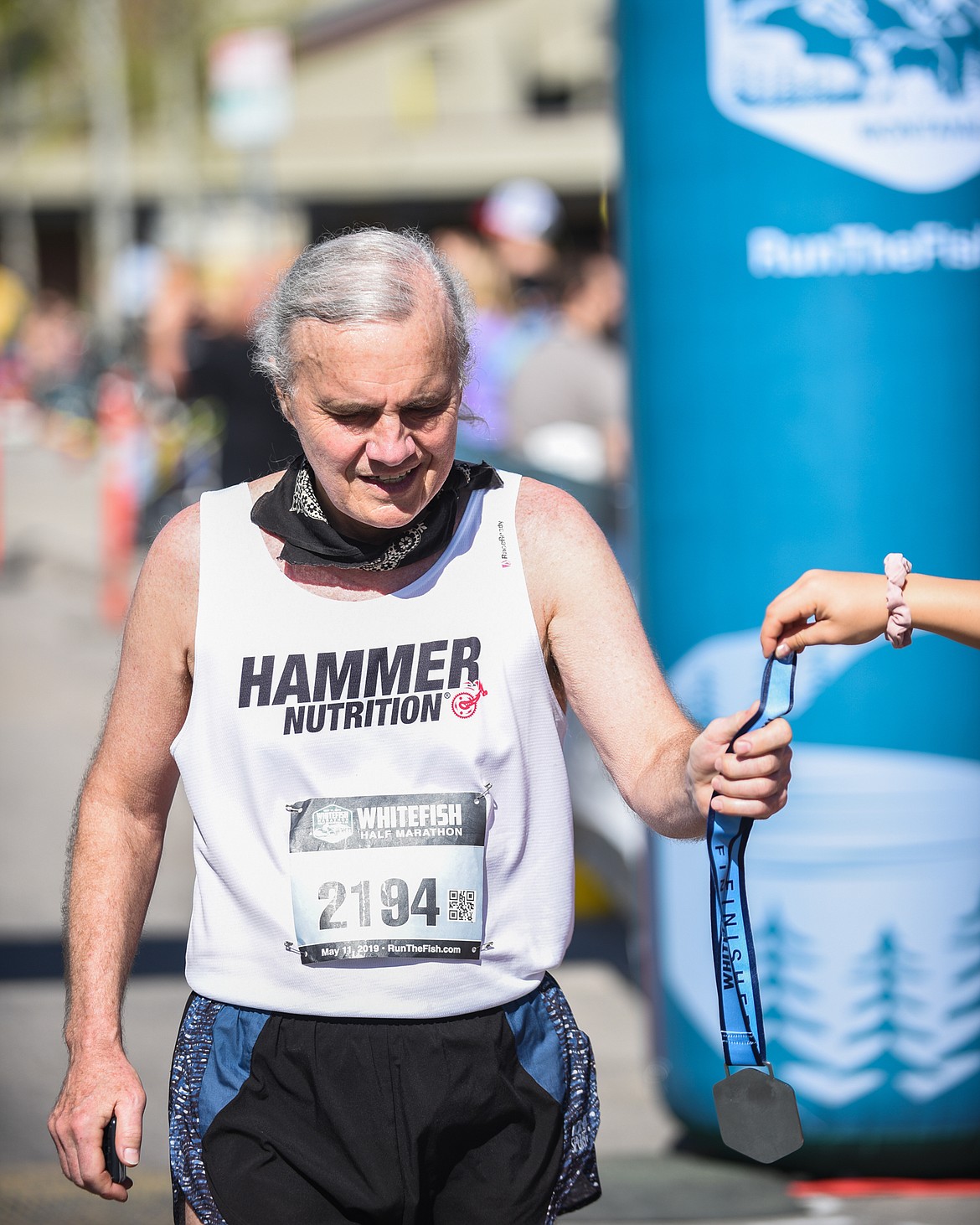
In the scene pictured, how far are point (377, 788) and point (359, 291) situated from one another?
24.5 inches

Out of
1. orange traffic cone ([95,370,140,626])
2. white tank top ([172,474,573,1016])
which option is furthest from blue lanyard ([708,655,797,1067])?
orange traffic cone ([95,370,140,626])

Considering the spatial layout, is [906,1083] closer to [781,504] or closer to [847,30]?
[781,504]

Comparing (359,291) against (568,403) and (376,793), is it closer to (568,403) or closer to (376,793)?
(376,793)

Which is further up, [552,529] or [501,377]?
[552,529]

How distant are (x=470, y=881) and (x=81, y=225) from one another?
49.0m

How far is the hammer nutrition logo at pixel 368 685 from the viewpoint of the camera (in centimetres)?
207

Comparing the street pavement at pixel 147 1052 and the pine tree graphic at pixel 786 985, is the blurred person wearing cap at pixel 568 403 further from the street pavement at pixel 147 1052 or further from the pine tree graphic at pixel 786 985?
the pine tree graphic at pixel 786 985

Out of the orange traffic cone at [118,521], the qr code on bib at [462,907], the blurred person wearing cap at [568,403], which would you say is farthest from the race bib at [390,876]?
the orange traffic cone at [118,521]

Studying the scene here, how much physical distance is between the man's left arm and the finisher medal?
0.09 meters

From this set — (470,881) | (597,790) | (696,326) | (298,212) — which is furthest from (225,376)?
(298,212)

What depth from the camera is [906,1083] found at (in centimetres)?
376

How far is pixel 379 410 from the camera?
2.01m

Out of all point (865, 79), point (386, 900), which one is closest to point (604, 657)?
point (386, 900)

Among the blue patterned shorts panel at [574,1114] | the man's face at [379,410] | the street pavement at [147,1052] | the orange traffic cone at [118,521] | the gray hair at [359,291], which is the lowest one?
the orange traffic cone at [118,521]
